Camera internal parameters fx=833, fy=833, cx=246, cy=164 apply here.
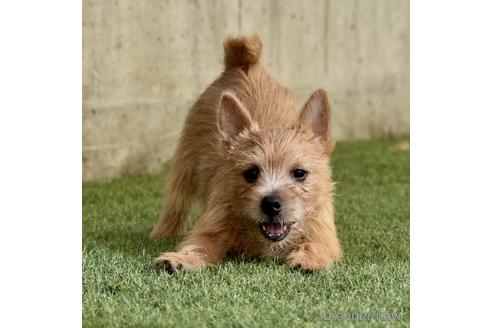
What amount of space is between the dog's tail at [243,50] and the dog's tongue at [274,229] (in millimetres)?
1307

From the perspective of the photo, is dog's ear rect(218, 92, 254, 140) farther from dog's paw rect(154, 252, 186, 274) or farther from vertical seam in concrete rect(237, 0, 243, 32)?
vertical seam in concrete rect(237, 0, 243, 32)

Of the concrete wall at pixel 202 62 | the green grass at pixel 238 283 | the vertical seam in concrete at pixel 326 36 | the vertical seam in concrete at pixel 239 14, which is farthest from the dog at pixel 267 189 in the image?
the vertical seam in concrete at pixel 326 36

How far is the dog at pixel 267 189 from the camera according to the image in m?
3.84

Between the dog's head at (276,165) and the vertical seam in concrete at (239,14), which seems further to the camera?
the vertical seam in concrete at (239,14)

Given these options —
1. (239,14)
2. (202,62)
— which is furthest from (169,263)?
(239,14)

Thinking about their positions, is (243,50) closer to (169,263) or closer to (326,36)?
(169,263)

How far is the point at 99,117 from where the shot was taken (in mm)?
6441

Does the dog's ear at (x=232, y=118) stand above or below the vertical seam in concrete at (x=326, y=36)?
below

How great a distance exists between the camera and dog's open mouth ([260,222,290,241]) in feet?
12.7

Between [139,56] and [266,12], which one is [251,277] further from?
[266,12]

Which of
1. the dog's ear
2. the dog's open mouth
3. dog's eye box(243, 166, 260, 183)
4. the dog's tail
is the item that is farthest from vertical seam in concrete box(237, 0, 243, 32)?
the dog's open mouth

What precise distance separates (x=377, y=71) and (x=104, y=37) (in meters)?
3.71

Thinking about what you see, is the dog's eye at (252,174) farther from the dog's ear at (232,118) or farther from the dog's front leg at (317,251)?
the dog's front leg at (317,251)

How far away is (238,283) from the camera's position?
3.59 meters
